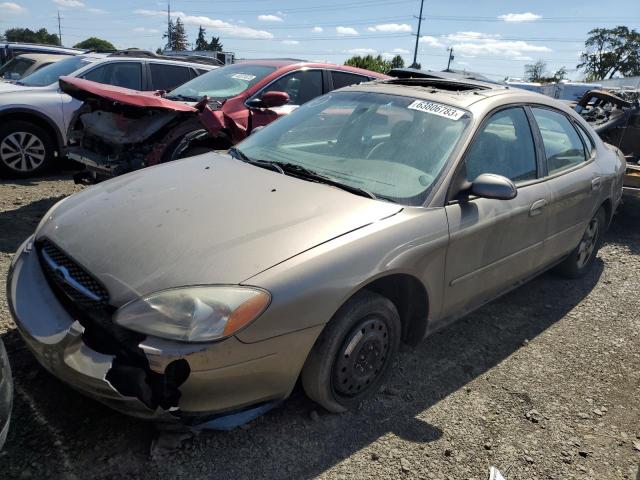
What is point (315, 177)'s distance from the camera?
2920 mm

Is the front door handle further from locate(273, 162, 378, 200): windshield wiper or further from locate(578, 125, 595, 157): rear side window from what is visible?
locate(273, 162, 378, 200): windshield wiper

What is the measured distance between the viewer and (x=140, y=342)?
1972 millimetres

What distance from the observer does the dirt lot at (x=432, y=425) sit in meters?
2.20

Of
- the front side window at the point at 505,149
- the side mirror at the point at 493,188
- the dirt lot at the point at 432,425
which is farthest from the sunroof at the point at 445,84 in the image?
the dirt lot at the point at 432,425

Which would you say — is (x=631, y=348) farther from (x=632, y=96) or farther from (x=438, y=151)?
(x=632, y=96)

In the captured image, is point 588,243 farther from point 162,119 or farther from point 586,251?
point 162,119

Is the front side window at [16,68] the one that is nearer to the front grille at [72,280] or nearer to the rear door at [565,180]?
Result: the front grille at [72,280]

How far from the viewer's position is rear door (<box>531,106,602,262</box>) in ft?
11.9

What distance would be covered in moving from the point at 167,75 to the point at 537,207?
6371mm

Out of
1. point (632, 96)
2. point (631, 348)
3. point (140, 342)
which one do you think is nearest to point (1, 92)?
point (140, 342)

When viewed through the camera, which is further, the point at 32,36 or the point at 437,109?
the point at 32,36

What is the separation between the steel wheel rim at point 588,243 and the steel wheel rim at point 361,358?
8.72 ft

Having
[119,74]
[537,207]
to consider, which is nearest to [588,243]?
[537,207]

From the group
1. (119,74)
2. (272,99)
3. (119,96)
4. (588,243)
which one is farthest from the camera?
(119,74)
